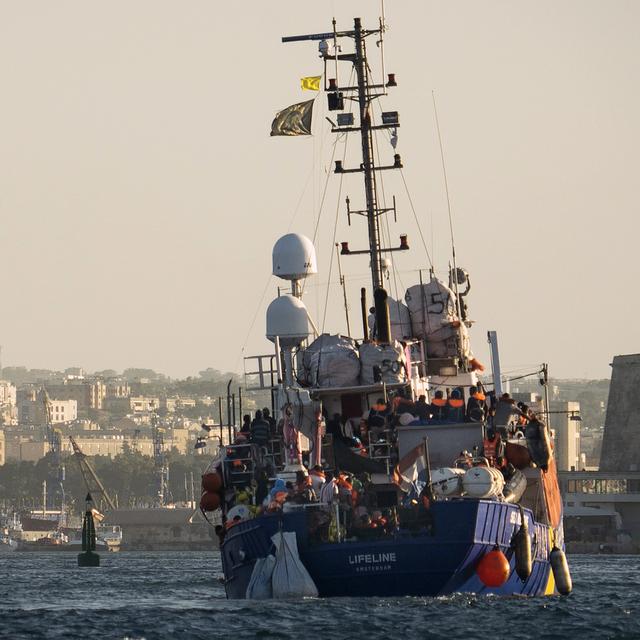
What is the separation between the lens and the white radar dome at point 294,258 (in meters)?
67.7

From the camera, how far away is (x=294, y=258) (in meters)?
A: 67.7

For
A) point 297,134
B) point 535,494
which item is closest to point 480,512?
point 535,494

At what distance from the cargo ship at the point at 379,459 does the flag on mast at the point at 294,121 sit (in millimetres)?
45

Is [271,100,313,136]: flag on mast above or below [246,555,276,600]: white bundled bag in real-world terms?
above

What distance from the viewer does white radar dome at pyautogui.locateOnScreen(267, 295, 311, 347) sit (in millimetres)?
65812

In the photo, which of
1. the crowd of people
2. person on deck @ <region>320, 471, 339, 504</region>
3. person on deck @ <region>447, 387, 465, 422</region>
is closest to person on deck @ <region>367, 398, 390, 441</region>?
the crowd of people

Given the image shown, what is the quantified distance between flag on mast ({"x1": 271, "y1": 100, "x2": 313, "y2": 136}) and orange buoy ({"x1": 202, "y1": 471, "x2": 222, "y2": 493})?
10974 mm

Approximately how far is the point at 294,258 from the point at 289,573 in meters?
17.0

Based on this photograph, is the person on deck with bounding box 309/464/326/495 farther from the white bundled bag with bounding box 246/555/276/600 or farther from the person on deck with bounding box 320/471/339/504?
the white bundled bag with bounding box 246/555/276/600

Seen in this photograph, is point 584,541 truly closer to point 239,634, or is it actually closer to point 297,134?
point 297,134

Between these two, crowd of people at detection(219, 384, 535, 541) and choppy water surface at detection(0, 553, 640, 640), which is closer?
choppy water surface at detection(0, 553, 640, 640)

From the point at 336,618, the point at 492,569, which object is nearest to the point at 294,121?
Answer: the point at 492,569

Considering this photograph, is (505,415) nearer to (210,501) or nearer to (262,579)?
(262,579)

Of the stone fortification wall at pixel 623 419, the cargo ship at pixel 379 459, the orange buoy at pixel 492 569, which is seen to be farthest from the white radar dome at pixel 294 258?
the stone fortification wall at pixel 623 419
